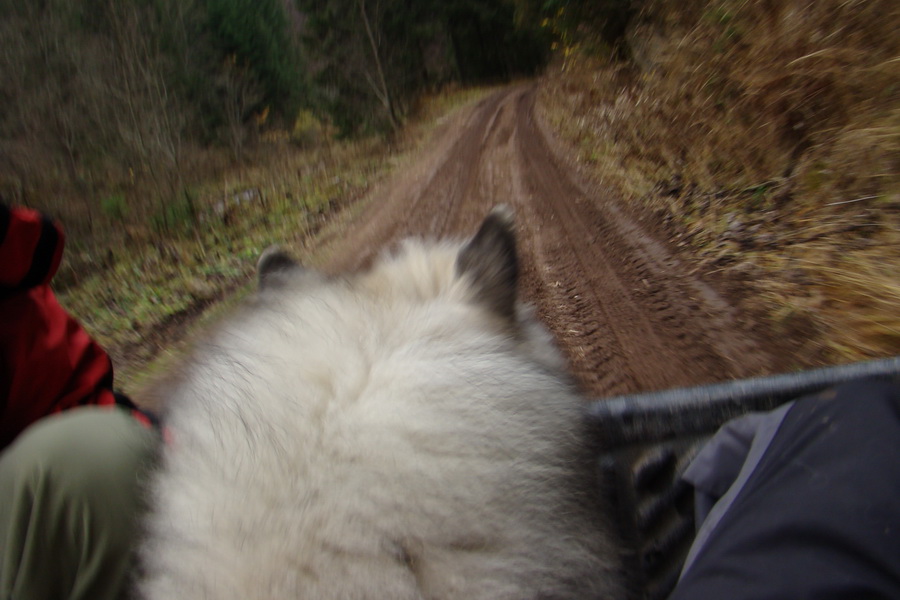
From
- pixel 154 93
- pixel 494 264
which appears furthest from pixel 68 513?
pixel 154 93

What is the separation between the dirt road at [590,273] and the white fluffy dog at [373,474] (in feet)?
6.49

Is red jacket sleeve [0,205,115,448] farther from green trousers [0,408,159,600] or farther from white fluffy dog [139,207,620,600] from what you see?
white fluffy dog [139,207,620,600]

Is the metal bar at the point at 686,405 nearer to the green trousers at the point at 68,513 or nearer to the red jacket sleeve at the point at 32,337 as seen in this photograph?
the green trousers at the point at 68,513

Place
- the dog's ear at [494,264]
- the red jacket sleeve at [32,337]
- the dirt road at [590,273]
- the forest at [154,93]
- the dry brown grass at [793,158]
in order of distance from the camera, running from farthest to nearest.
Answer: the forest at [154,93] < the dry brown grass at [793,158] < the dirt road at [590,273] < the red jacket sleeve at [32,337] < the dog's ear at [494,264]

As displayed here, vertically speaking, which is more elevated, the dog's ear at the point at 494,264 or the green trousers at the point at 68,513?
the dog's ear at the point at 494,264

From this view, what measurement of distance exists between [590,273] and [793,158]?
229cm

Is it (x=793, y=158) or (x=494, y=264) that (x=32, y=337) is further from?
(x=793, y=158)

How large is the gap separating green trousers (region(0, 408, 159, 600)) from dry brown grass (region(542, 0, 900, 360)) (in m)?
3.68

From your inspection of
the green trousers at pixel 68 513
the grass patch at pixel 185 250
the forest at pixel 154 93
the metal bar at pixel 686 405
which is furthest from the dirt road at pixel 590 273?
the forest at pixel 154 93

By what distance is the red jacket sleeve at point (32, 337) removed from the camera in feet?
5.23

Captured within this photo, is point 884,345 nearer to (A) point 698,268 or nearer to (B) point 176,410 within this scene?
(A) point 698,268

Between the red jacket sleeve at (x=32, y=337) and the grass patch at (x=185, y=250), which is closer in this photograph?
the red jacket sleeve at (x=32, y=337)

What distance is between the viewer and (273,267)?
1749mm

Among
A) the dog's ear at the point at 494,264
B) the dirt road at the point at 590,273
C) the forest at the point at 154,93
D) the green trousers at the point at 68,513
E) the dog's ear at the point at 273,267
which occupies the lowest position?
the dirt road at the point at 590,273
